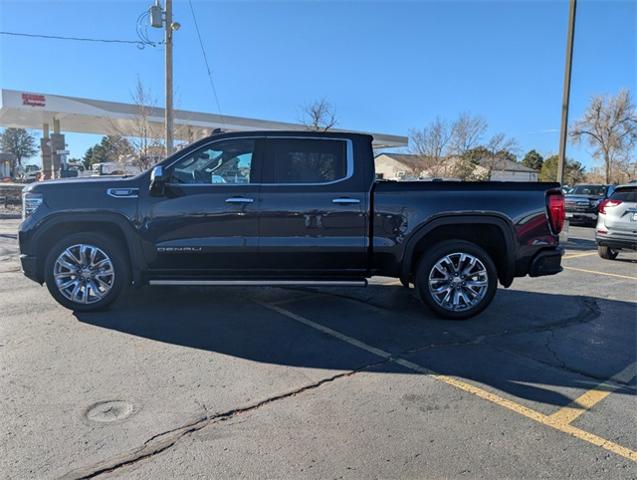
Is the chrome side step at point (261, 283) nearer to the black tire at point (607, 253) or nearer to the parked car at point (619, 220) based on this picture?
the parked car at point (619, 220)

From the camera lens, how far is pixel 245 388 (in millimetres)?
3645

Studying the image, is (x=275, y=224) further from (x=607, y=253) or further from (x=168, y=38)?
(x=168, y=38)

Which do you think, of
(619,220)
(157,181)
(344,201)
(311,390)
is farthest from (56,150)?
(311,390)

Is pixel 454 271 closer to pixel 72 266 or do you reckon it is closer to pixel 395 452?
pixel 395 452

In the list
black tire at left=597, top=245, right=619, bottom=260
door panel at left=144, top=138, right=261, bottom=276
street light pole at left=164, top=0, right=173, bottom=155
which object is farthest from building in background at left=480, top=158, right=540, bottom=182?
door panel at left=144, top=138, right=261, bottom=276

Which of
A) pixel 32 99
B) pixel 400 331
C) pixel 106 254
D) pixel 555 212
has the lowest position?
pixel 400 331

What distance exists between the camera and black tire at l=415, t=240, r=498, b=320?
5340 mm

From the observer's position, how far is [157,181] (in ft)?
16.8

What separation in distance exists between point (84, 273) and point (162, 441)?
9.97 ft

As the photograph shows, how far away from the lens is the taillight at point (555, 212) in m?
5.36

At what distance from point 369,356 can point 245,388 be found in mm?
1225

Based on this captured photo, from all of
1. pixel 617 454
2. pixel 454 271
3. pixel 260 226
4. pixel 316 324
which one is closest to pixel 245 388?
pixel 316 324

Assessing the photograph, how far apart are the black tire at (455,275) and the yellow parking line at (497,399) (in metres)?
1.13

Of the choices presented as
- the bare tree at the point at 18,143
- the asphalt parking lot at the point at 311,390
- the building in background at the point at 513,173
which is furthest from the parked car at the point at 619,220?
the bare tree at the point at 18,143
